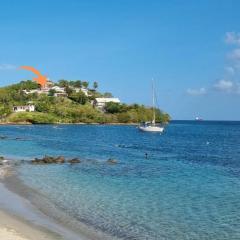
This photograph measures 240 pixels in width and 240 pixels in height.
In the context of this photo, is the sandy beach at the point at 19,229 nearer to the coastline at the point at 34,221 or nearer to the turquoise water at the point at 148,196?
the coastline at the point at 34,221

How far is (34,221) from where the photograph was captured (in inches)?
987

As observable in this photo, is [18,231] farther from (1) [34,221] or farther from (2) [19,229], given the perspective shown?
(1) [34,221]

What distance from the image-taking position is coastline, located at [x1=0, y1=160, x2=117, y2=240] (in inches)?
857

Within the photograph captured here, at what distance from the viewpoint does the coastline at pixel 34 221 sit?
21.8 meters

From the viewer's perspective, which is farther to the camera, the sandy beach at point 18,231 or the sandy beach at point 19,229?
the sandy beach at point 19,229

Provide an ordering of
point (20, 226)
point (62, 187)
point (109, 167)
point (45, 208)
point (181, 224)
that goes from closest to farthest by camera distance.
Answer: point (20, 226), point (181, 224), point (45, 208), point (62, 187), point (109, 167)

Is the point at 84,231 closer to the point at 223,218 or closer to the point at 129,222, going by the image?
the point at 129,222

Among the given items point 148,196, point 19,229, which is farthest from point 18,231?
point 148,196

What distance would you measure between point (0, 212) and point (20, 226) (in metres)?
3.60

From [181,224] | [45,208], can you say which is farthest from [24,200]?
[181,224]

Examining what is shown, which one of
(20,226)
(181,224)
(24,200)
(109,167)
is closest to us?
(20,226)

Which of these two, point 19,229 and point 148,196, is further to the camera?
point 148,196

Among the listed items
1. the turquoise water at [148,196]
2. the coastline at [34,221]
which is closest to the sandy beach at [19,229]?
the coastline at [34,221]

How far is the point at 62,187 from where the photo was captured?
37438 mm
